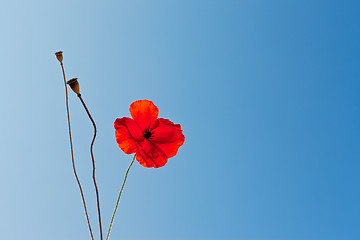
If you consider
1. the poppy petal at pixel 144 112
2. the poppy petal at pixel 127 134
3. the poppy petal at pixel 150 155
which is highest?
the poppy petal at pixel 144 112

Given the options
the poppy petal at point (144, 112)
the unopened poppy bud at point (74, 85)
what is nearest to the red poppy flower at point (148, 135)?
the poppy petal at point (144, 112)

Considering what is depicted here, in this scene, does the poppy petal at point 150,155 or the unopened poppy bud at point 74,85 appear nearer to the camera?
the unopened poppy bud at point 74,85

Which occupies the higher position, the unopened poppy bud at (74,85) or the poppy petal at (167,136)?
the poppy petal at (167,136)

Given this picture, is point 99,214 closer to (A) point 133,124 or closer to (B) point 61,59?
(A) point 133,124

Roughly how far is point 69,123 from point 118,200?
0.16 meters

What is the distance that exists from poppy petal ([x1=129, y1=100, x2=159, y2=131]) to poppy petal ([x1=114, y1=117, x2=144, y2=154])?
0.06ft

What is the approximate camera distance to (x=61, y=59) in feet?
2.31

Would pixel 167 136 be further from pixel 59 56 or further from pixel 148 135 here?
pixel 59 56

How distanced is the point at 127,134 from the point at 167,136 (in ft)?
0.28

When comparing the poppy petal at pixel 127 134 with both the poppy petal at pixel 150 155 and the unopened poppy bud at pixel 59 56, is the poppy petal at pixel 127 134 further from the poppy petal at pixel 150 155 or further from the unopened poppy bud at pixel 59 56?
the unopened poppy bud at pixel 59 56

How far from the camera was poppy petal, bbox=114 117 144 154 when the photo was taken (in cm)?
75

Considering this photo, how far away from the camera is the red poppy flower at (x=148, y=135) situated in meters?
0.76

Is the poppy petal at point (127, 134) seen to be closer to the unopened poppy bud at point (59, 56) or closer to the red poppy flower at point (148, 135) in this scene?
the red poppy flower at point (148, 135)

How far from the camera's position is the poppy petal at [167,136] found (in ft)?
2.55
